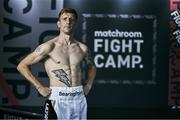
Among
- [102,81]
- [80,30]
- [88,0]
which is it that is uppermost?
[88,0]

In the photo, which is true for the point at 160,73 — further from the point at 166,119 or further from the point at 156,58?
the point at 166,119

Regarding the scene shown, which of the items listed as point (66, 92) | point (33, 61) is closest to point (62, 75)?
point (66, 92)

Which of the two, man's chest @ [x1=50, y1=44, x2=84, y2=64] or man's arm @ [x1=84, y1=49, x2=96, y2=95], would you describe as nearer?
man's chest @ [x1=50, y1=44, x2=84, y2=64]

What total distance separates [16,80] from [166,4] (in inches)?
80.7

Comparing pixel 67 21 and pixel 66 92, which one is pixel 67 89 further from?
pixel 67 21

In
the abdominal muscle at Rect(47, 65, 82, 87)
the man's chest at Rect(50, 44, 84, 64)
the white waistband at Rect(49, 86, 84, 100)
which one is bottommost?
the white waistband at Rect(49, 86, 84, 100)

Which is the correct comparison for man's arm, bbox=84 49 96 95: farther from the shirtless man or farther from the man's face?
the man's face

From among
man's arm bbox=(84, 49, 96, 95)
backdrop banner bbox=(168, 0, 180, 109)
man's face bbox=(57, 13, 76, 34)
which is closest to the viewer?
man's face bbox=(57, 13, 76, 34)

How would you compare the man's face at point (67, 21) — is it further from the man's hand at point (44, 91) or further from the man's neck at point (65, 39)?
the man's hand at point (44, 91)

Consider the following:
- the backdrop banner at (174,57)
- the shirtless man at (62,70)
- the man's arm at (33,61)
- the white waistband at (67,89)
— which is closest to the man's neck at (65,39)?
the shirtless man at (62,70)

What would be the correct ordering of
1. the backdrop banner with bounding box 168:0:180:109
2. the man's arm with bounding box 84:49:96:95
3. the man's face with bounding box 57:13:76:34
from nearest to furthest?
the man's face with bounding box 57:13:76:34, the man's arm with bounding box 84:49:96:95, the backdrop banner with bounding box 168:0:180:109

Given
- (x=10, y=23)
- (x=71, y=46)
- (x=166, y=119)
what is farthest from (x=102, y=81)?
(x=71, y=46)

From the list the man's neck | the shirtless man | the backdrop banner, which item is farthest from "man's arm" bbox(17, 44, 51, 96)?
the backdrop banner

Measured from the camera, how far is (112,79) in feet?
Answer: 18.7
